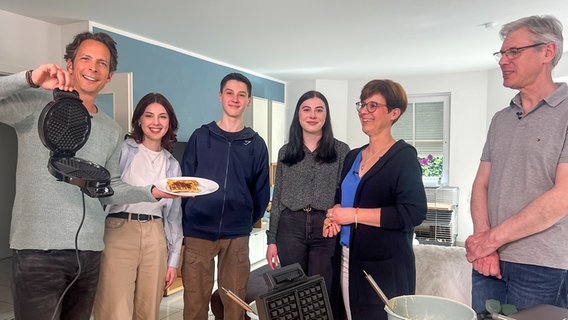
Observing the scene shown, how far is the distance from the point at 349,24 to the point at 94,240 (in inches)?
122

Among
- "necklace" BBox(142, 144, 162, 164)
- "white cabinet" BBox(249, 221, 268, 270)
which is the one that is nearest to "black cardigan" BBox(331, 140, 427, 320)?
"necklace" BBox(142, 144, 162, 164)

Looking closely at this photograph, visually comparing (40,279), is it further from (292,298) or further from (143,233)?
(292,298)

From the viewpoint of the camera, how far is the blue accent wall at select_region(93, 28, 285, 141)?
4.12m

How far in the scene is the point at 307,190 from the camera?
1854mm

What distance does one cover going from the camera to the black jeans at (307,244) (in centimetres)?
177

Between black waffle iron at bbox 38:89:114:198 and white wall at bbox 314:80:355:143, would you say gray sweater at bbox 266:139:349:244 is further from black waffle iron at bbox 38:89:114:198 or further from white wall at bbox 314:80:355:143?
white wall at bbox 314:80:355:143

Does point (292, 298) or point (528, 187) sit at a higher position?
point (528, 187)

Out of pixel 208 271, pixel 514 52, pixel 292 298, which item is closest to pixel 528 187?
pixel 514 52

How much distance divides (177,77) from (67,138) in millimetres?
3890

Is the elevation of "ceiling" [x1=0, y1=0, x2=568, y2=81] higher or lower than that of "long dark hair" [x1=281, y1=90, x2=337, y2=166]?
higher

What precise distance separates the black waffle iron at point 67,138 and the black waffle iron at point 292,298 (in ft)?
1.77

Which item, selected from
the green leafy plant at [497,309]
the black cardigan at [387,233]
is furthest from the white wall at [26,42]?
the green leafy plant at [497,309]

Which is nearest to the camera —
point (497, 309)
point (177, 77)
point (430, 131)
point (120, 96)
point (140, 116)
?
point (497, 309)

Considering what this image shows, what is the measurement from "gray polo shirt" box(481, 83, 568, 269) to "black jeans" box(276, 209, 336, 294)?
0.70 meters
